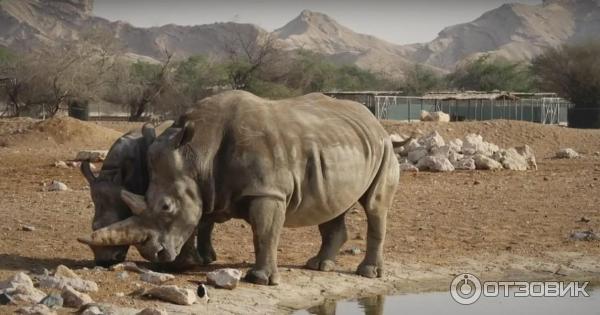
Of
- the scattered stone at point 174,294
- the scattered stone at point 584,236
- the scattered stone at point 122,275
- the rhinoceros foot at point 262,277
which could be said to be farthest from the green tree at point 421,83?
the scattered stone at point 174,294

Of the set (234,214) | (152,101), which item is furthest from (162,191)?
(152,101)

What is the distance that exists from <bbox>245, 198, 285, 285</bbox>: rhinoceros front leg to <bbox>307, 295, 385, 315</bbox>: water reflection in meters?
0.51

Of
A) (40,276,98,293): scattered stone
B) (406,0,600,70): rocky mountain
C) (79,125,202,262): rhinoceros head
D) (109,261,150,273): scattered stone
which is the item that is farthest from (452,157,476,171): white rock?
(406,0,600,70): rocky mountain

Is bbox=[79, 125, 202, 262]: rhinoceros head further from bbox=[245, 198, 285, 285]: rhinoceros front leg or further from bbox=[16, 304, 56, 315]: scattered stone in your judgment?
bbox=[16, 304, 56, 315]: scattered stone

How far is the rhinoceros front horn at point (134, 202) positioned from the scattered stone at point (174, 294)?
81 cm

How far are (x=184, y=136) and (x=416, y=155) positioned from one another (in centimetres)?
1501

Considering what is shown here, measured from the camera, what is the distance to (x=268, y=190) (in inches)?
365

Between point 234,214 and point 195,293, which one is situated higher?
point 234,214

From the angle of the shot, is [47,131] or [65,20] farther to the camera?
[65,20]

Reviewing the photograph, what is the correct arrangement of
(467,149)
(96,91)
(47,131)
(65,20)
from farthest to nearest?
(65,20) → (96,91) → (47,131) → (467,149)

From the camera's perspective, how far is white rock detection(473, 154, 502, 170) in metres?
23.1

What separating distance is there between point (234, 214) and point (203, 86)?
5153 centimetres

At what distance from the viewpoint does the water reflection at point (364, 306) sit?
30.8ft

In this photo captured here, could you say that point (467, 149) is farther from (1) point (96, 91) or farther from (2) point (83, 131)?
(1) point (96, 91)
